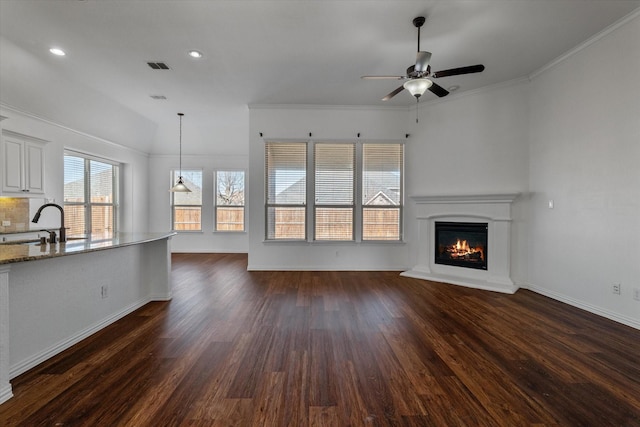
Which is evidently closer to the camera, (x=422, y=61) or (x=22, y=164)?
(x=422, y=61)

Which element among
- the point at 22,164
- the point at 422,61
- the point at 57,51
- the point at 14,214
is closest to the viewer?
the point at 422,61

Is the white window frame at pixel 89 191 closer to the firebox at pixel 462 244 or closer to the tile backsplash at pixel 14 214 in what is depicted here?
the tile backsplash at pixel 14 214

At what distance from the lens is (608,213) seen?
315cm

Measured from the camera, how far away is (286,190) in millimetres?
5484

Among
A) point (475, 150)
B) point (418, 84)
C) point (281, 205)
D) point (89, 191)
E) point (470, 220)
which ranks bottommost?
point (470, 220)

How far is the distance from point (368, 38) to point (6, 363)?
4354mm

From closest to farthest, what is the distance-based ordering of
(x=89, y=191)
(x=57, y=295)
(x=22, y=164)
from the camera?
Result: (x=57, y=295) → (x=22, y=164) → (x=89, y=191)

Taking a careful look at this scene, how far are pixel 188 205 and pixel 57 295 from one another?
575 cm

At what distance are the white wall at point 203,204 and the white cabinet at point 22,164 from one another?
313cm

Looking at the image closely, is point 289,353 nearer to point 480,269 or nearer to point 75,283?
point 75,283

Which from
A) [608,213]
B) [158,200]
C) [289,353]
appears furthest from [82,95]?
[608,213]

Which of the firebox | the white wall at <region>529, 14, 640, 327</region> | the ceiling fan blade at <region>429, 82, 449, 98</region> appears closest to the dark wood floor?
the white wall at <region>529, 14, 640, 327</region>

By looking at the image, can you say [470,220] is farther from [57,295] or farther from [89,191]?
[89,191]

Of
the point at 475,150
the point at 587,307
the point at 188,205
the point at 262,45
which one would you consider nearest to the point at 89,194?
the point at 188,205
